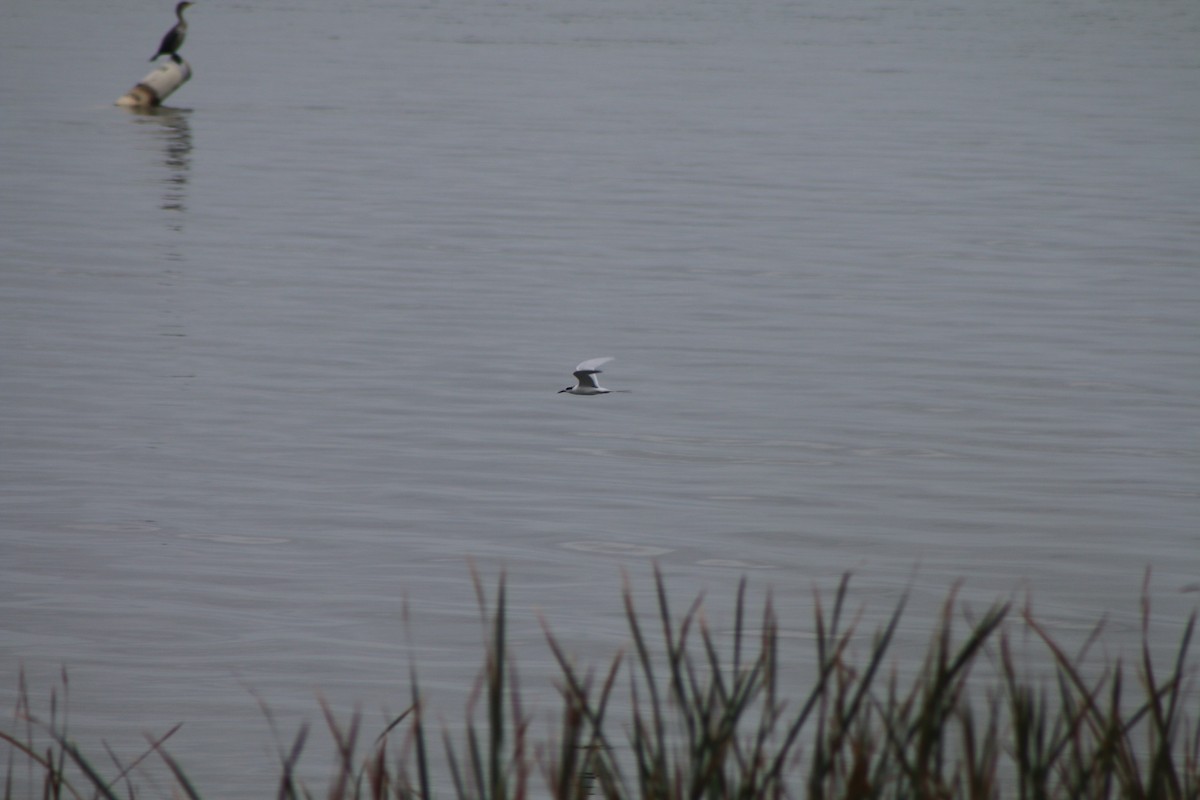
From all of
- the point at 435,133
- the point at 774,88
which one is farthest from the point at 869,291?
the point at 774,88

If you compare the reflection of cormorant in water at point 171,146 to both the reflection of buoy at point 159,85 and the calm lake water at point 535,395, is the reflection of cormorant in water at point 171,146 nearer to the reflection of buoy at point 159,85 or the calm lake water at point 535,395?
the calm lake water at point 535,395

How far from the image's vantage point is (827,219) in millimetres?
16016

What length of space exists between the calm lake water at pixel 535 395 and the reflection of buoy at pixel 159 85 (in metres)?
0.53

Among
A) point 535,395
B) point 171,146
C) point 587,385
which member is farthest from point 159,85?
point 587,385

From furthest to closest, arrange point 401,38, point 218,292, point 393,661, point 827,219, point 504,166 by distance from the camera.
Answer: point 401,38 < point 504,166 < point 827,219 < point 218,292 < point 393,661

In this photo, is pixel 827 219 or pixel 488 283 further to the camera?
pixel 827 219

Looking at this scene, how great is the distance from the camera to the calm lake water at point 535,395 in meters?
5.61

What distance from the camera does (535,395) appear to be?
8.84 metres

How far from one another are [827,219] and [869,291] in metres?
3.93

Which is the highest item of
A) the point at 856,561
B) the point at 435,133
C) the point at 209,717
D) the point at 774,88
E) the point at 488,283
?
the point at 774,88

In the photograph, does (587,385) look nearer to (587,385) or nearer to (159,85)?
(587,385)

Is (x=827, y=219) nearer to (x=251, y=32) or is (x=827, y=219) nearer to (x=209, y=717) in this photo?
(x=209, y=717)

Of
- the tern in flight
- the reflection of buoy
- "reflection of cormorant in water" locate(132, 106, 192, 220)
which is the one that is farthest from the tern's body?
the reflection of buoy

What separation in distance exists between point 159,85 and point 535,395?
51.4 ft
